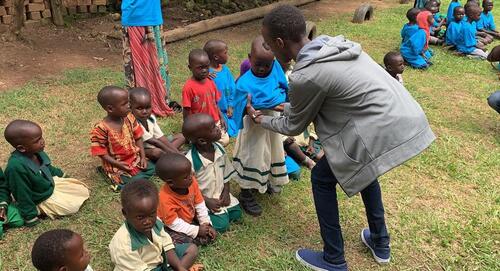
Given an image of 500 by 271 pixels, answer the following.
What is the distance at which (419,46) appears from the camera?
7301 mm

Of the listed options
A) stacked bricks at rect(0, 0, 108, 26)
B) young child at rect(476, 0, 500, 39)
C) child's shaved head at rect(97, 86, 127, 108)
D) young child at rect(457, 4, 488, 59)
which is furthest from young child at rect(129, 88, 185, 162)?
young child at rect(476, 0, 500, 39)

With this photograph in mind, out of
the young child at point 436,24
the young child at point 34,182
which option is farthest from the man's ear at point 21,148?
the young child at point 436,24

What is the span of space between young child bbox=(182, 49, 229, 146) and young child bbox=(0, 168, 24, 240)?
1689 millimetres

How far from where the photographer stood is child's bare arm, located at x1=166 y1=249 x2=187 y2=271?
2.77 meters

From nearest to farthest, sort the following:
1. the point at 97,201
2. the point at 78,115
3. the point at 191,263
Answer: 1. the point at 191,263
2. the point at 97,201
3. the point at 78,115

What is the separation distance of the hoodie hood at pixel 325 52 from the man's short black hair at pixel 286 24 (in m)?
0.09

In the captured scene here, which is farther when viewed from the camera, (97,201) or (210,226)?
(97,201)

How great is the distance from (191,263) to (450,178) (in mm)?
2659

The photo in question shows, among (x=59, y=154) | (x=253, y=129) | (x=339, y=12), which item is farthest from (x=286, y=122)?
(x=339, y=12)

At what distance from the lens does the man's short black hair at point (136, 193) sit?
2.48m

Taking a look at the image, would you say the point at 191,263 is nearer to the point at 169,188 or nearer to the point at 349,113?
the point at 169,188

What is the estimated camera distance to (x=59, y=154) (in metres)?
4.34

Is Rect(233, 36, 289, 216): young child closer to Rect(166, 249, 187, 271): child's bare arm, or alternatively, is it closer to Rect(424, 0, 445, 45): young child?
Rect(166, 249, 187, 271): child's bare arm

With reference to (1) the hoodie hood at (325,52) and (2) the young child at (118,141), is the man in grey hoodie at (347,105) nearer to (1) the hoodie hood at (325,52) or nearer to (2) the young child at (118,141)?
(1) the hoodie hood at (325,52)
